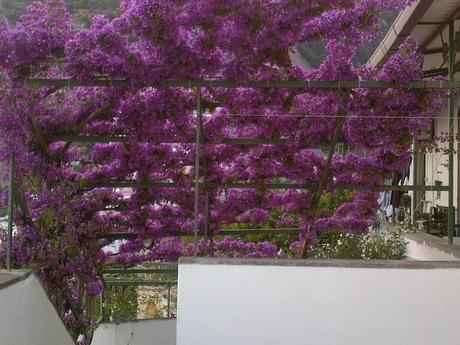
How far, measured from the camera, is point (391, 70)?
242 inches

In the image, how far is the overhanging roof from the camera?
671cm

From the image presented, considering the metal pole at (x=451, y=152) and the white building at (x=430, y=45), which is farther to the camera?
the white building at (x=430, y=45)

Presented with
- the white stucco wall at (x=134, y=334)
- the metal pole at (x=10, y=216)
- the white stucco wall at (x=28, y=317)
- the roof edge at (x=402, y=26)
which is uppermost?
the roof edge at (x=402, y=26)

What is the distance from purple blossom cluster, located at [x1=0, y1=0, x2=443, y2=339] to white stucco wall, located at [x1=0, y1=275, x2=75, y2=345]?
35.5 inches

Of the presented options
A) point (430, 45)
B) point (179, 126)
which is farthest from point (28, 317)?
point (430, 45)

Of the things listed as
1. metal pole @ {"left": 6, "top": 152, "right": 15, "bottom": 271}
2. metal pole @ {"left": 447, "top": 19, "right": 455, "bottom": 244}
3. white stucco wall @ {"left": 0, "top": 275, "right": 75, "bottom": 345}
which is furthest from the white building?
white stucco wall @ {"left": 0, "top": 275, "right": 75, "bottom": 345}

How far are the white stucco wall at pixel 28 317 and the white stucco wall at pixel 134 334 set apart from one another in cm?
455

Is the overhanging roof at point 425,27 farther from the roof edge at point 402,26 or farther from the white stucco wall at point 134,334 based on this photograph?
the white stucco wall at point 134,334

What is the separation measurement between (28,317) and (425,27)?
5.96 metres

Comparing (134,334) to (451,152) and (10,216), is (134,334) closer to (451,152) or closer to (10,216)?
(10,216)

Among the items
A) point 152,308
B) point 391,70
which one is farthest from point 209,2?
point 152,308

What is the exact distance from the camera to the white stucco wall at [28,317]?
192 inches

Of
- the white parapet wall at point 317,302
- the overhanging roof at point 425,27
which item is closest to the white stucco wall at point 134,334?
the overhanging roof at point 425,27

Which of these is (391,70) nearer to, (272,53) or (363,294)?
(272,53)
